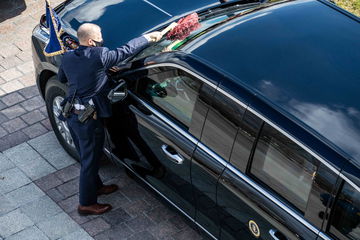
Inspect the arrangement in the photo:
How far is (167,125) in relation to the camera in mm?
5109

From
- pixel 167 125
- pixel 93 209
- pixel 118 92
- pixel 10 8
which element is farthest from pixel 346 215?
pixel 10 8

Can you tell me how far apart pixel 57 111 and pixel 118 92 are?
114cm

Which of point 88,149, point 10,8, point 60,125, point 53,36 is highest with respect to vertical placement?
point 53,36

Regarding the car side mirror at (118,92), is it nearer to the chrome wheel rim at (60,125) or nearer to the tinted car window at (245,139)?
the chrome wheel rim at (60,125)

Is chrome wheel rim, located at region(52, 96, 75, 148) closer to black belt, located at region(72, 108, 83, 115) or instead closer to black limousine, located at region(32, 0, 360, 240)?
black limousine, located at region(32, 0, 360, 240)

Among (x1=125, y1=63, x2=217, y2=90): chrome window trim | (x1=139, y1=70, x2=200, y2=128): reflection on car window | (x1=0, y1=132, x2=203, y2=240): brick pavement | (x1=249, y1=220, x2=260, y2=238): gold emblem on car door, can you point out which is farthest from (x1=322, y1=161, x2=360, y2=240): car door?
(x1=0, y1=132, x2=203, y2=240): brick pavement

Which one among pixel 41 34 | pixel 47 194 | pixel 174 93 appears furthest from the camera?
pixel 41 34

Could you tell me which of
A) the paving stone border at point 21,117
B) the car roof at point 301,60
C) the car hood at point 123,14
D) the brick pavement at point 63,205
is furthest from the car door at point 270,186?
the paving stone border at point 21,117

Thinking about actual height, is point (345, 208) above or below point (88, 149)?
above

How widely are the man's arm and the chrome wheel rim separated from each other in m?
1.09

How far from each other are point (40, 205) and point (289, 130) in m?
2.77

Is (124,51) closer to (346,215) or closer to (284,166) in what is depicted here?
(284,166)

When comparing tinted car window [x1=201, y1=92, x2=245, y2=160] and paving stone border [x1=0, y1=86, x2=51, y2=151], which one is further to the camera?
paving stone border [x1=0, y1=86, x2=51, y2=151]

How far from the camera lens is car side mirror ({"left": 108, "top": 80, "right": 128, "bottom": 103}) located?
17.4 ft
